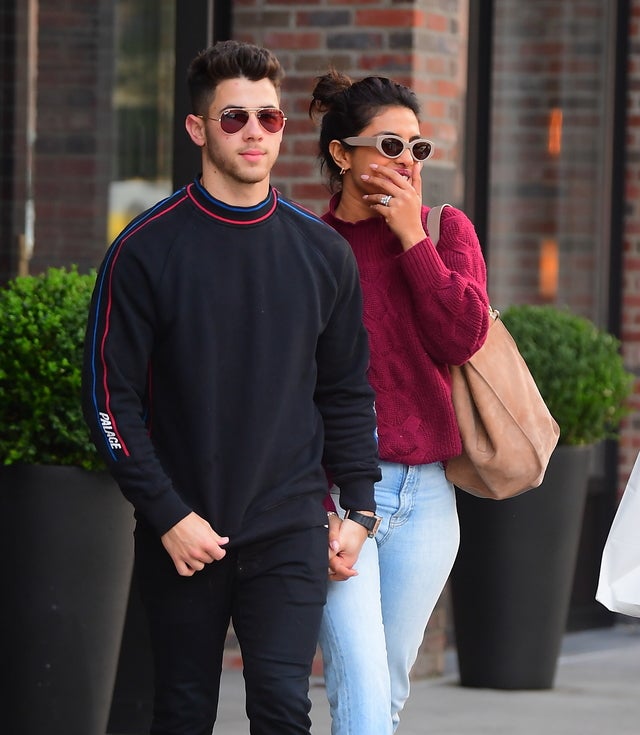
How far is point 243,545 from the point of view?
3479 mm

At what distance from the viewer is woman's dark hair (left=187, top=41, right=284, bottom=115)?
3.54 m

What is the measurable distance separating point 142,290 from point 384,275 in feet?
2.28

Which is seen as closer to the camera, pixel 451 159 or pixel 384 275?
pixel 384 275

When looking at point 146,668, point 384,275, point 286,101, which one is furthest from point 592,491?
point 384,275

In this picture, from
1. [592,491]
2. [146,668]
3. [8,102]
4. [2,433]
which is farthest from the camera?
[592,491]

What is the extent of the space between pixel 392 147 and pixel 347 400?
619mm

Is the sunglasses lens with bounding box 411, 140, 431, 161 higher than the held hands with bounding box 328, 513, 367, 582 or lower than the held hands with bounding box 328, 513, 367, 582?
higher

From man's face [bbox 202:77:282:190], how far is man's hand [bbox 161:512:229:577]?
73cm

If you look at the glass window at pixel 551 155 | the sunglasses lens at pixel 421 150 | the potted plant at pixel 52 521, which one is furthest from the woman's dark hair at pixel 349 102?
the glass window at pixel 551 155

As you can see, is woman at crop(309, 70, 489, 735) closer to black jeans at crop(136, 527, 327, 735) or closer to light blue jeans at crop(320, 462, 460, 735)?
light blue jeans at crop(320, 462, 460, 735)

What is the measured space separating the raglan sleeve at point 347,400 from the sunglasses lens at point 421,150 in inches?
14.0

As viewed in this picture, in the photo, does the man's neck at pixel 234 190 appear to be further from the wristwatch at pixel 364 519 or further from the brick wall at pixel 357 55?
the brick wall at pixel 357 55

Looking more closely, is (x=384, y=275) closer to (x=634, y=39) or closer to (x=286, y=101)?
(x=286, y=101)

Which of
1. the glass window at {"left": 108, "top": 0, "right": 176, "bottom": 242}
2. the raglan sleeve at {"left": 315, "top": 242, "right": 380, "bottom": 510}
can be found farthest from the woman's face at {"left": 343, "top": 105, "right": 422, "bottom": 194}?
the glass window at {"left": 108, "top": 0, "right": 176, "bottom": 242}
